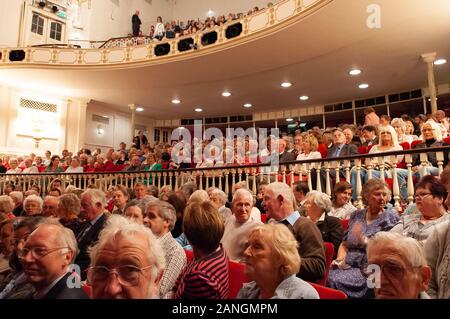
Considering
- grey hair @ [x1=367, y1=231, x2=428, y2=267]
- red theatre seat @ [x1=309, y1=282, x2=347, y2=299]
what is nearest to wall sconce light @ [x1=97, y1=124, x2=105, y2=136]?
red theatre seat @ [x1=309, y1=282, x2=347, y2=299]

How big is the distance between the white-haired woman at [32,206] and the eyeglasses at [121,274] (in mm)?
2809

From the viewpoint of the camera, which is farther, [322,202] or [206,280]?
[322,202]

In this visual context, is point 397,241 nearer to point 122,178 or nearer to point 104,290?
point 104,290

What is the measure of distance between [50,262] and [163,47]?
7429 mm

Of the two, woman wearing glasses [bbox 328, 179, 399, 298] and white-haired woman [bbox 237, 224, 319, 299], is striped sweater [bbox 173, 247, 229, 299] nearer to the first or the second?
white-haired woman [bbox 237, 224, 319, 299]

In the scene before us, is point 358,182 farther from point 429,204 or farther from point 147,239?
point 147,239

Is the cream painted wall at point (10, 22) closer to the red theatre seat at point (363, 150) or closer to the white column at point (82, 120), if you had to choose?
the white column at point (82, 120)

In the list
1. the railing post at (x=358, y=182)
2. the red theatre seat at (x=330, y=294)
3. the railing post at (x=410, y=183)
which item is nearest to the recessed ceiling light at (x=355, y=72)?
the railing post at (x=358, y=182)

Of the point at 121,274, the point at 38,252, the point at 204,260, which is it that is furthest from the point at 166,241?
the point at 121,274

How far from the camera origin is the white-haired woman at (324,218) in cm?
243

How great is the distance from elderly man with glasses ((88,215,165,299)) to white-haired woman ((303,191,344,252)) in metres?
1.50

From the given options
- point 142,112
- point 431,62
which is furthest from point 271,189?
point 142,112

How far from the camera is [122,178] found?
19.5 ft

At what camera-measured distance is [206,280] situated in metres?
1.44
